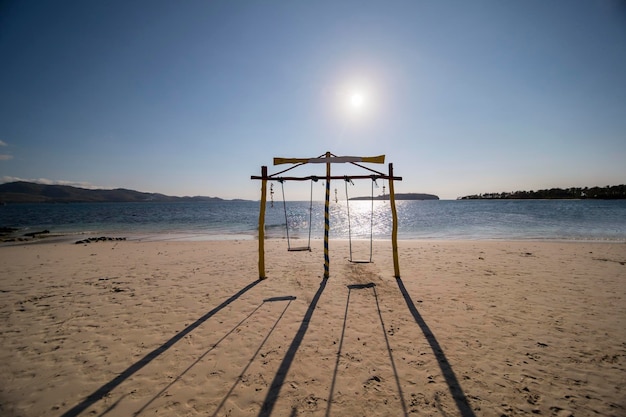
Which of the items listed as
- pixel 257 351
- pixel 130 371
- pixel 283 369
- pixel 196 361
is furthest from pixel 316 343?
pixel 130 371

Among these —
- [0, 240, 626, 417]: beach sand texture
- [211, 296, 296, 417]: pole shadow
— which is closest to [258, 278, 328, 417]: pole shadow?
[0, 240, 626, 417]: beach sand texture

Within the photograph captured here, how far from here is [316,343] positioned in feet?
18.1

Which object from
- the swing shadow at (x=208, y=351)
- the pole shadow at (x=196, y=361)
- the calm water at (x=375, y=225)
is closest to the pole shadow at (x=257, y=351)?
the swing shadow at (x=208, y=351)

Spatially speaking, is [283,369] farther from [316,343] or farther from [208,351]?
[208,351]

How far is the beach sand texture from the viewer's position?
3912mm

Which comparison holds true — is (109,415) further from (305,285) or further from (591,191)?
(591,191)

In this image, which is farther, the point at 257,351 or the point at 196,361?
the point at 257,351

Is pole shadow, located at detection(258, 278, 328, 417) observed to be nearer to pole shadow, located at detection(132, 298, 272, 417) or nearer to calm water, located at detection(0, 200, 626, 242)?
pole shadow, located at detection(132, 298, 272, 417)

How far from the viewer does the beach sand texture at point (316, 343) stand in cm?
391

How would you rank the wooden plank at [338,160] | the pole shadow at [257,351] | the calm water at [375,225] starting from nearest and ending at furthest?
the pole shadow at [257,351] < the wooden plank at [338,160] < the calm water at [375,225]

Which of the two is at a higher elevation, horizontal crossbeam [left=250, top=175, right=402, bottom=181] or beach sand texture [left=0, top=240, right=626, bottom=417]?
horizontal crossbeam [left=250, top=175, right=402, bottom=181]

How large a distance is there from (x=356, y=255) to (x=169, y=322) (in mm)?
9986

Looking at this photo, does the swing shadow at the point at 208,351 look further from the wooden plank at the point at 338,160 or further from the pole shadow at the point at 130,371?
the wooden plank at the point at 338,160

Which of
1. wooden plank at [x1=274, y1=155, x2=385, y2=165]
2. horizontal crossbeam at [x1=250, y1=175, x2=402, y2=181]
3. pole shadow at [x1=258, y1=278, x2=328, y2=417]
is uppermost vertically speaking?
wooden plank at [x1=274, y1=155, x2=385, y2=165]
